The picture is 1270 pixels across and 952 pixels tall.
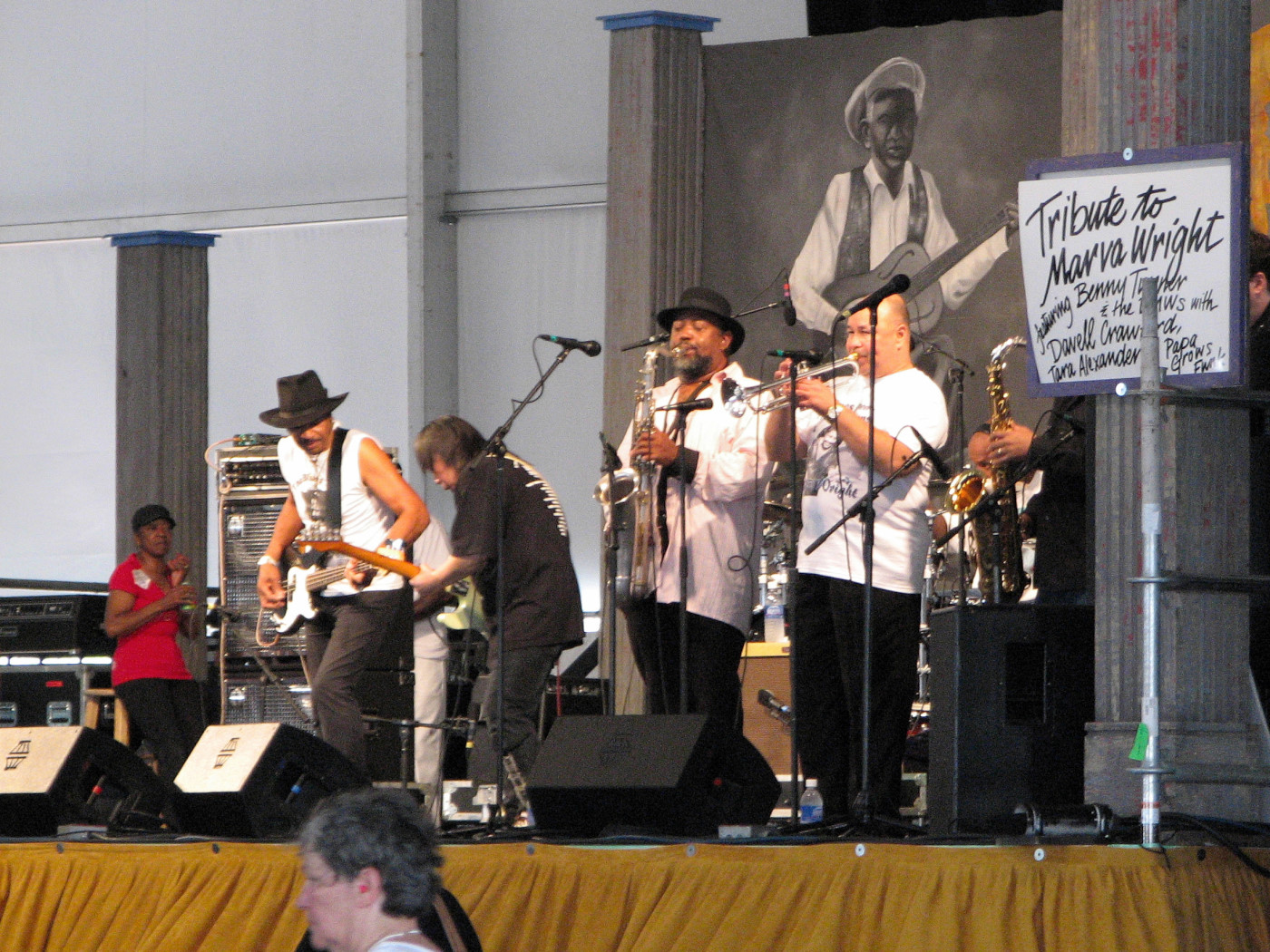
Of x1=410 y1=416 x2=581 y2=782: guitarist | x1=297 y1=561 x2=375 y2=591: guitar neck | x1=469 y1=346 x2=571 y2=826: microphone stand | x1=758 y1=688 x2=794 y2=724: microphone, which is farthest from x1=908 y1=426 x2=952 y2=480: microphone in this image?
x1=758 y1=688 x2=794 y2=724: microphone

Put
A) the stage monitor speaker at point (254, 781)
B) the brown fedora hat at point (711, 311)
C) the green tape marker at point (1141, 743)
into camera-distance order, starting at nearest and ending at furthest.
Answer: the green tape marker at point (1141, 743) < the stage monitor speaker at point (254, 781) < the brown fedora hat at point (711, 311)

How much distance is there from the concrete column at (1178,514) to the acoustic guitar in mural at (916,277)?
431 centimetres

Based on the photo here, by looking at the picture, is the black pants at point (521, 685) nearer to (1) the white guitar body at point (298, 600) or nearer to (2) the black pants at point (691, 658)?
(2) the black pants at point (691, 658)

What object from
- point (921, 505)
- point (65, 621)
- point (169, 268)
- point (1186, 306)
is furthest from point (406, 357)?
point (1186, 306)

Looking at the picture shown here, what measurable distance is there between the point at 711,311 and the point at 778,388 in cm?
74

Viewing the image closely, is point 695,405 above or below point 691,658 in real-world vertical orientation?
above

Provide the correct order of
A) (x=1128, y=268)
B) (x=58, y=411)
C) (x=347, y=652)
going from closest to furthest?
(x=1128, y=268) < (x=347, y=652) < (x=58, y=411)

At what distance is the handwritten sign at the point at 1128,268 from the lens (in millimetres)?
4062

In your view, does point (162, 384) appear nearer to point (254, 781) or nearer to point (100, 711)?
point (100, 711)

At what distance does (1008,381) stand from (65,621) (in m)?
5.15

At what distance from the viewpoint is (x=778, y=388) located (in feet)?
16.6

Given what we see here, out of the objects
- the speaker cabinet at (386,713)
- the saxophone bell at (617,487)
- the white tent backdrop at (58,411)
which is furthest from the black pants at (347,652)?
the white tent backdrop at (58,411)

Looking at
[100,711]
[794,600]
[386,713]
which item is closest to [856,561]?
[794,600]

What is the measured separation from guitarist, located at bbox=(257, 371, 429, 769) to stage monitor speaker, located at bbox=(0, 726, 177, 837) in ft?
2.24
